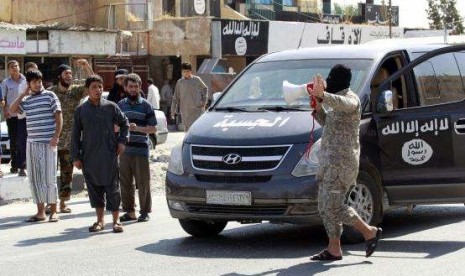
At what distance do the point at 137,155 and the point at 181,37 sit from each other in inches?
1059

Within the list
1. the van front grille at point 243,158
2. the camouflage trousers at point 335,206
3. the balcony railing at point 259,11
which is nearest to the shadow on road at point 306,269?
the camouflage trousers at point 335,206

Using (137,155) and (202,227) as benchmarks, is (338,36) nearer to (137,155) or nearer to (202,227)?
(137,155)

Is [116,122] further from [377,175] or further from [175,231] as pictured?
[377,175]

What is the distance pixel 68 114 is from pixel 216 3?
32.6 metres

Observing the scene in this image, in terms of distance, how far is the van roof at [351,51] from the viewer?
10.8 metres

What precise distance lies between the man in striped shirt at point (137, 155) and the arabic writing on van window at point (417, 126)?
311 centimetres

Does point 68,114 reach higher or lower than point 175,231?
higher

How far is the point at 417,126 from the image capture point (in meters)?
10.4

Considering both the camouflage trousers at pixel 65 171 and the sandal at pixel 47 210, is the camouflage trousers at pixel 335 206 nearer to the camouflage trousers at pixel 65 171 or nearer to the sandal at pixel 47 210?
the sandal at pixel 47 210

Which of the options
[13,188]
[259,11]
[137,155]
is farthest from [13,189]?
[259,11]

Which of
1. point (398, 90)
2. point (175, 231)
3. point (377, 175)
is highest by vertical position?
point (398, 90)

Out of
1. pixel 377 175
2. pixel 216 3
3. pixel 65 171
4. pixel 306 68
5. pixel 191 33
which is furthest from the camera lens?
pixel 216 3

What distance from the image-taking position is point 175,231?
11320 millimetres

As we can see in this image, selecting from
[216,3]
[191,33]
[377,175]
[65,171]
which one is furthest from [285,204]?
[216,3]
